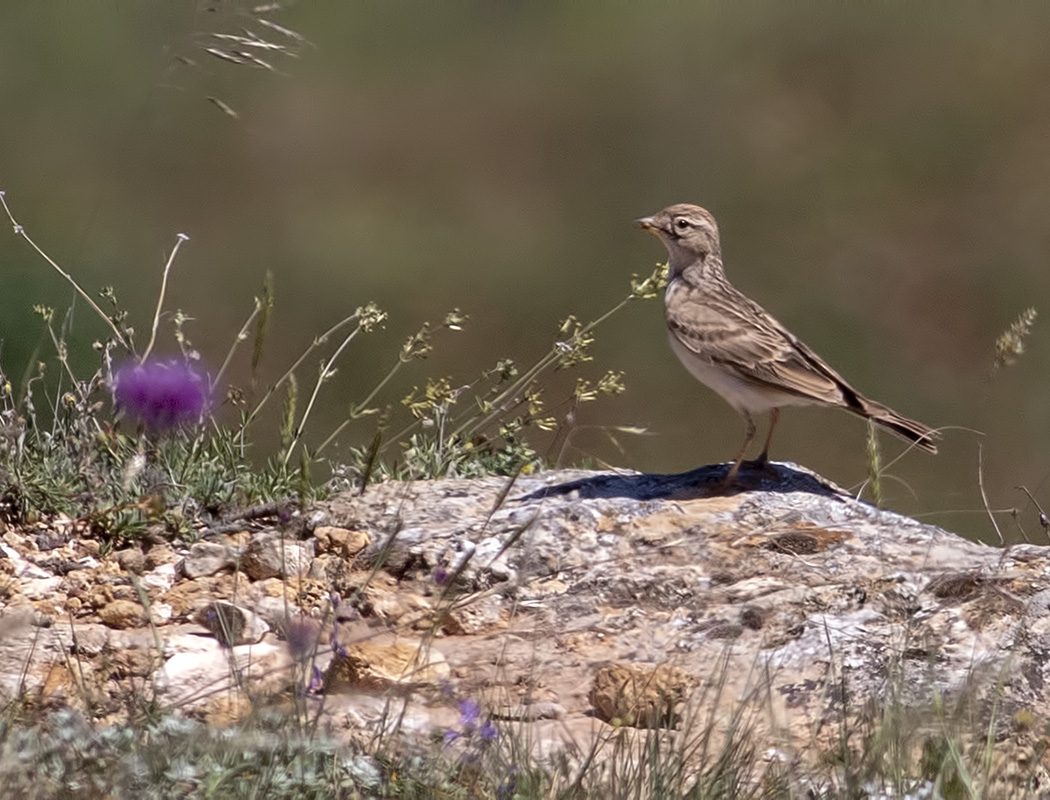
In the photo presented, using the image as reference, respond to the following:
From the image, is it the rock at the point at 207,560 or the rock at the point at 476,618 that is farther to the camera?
the rock at the point at 207,560

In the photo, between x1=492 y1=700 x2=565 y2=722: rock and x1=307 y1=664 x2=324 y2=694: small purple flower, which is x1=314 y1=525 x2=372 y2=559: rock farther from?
x1=307 y1=664 x2=324 y2=694: small purple flower

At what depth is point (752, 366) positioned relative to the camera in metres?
6.62

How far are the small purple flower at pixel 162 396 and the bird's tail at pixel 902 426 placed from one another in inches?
87.9

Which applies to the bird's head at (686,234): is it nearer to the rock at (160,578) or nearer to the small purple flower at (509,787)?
the rock at (160,578)

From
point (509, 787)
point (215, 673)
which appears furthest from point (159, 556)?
point (509, 787)

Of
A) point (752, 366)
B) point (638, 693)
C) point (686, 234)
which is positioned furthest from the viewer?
point (686, 234)

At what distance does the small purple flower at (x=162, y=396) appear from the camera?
207 inches

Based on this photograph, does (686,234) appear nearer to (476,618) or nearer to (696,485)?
(696,485)

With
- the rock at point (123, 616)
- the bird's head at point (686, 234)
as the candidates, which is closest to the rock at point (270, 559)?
the rock at point (123, 616)

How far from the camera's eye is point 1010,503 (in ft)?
37.7

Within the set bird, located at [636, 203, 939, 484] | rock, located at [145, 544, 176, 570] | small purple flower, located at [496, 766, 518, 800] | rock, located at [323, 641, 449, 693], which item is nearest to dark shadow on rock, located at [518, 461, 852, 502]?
bird, located at [636, 203, 939, 484]

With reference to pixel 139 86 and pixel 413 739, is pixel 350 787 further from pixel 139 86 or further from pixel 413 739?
pixel 139 86

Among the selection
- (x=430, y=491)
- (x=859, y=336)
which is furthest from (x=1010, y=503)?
(x=430, y=491)

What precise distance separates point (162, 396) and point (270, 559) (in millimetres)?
679
